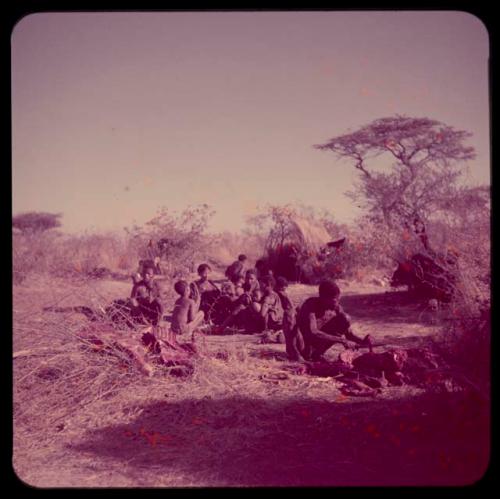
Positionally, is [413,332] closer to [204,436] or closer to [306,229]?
[204,436]

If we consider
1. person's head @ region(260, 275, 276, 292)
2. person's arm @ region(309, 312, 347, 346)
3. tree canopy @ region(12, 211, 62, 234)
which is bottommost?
person's arm @ region(309, 312, 347, 346)

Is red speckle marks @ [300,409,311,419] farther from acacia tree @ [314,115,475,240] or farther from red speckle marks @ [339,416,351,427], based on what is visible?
acacia tree @ [314,115,475,240]

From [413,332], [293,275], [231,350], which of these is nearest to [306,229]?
[293,275]

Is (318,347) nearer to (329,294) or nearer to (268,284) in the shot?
(329,294)

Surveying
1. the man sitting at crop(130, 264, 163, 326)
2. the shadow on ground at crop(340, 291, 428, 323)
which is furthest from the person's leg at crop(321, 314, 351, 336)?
the shadow on ground at crop(340, 291, 428, 323)

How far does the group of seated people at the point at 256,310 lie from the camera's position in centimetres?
570

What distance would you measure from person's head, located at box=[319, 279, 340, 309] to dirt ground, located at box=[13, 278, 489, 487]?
81 centimetres

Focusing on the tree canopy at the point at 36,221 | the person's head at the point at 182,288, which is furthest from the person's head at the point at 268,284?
the tree canopy at the point at 36,221

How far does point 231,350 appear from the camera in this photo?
614 centimetres

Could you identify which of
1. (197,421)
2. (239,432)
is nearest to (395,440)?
(239,432)

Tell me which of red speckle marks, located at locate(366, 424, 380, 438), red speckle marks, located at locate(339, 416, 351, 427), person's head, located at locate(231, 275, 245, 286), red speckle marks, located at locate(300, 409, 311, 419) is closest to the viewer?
red speckle marks, located at locate(366, 424, 380, 438)

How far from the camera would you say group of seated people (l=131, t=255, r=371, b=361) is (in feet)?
18.7

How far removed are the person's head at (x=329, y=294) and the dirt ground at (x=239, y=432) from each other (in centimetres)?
81

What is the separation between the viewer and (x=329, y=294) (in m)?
5.63
